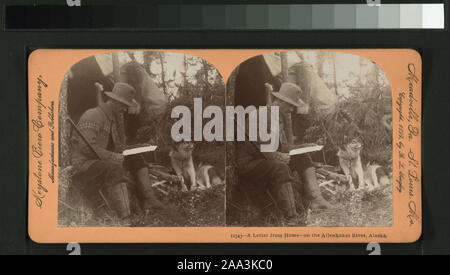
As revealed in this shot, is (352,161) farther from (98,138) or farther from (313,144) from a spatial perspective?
(98,138)

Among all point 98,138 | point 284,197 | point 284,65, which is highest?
point 284,65

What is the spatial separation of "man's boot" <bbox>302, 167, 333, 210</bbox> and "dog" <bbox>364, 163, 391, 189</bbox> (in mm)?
179

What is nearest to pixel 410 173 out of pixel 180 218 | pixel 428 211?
pixel 428 211

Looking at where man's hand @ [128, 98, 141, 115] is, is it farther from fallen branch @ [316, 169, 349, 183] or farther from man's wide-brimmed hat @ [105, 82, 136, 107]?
fallen branch @ [316, 169, 349, 183]

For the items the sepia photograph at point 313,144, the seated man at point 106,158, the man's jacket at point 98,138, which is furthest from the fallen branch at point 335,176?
the man's jacket at point 98,138

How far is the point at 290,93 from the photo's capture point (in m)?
1.55

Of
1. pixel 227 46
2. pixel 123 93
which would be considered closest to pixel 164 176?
pixel 123 93

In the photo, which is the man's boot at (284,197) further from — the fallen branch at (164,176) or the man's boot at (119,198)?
the man's boot at (119,198)

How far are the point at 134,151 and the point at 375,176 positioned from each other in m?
0.94
